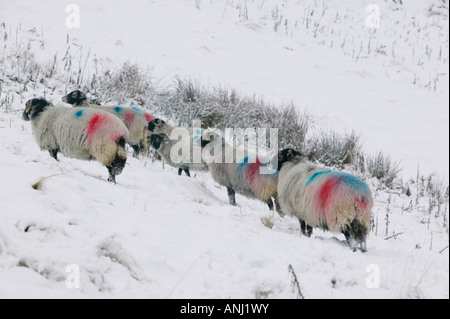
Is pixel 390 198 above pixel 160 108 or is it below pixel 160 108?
below

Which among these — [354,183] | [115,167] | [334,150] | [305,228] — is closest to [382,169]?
[334,150]

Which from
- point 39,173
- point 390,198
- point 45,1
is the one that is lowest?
point 390,198

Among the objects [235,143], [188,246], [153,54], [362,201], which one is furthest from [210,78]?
[188,246]

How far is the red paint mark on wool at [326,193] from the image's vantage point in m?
4.24

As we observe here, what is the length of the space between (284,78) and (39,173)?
28.5ft

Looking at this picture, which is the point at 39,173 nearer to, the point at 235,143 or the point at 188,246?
the point at 188,246

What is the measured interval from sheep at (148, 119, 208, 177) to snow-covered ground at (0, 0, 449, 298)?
0.97 feet

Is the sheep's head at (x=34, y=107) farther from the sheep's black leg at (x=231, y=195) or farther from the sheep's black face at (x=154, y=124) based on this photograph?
the sheep's black leg at (x=231, y=195)

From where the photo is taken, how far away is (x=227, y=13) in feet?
47.7

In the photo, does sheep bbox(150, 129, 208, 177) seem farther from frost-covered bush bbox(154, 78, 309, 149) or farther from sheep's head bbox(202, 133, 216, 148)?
frost-covered bush bbox(154, 78, 309, 149)

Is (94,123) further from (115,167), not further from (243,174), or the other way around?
(243,174)

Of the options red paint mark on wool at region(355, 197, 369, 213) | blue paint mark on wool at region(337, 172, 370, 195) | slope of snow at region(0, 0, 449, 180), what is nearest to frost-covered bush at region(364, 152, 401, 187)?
slope of snow at region(0, 0, 449, 180)

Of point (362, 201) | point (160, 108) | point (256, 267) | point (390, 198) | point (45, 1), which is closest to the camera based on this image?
point (256, 267)
